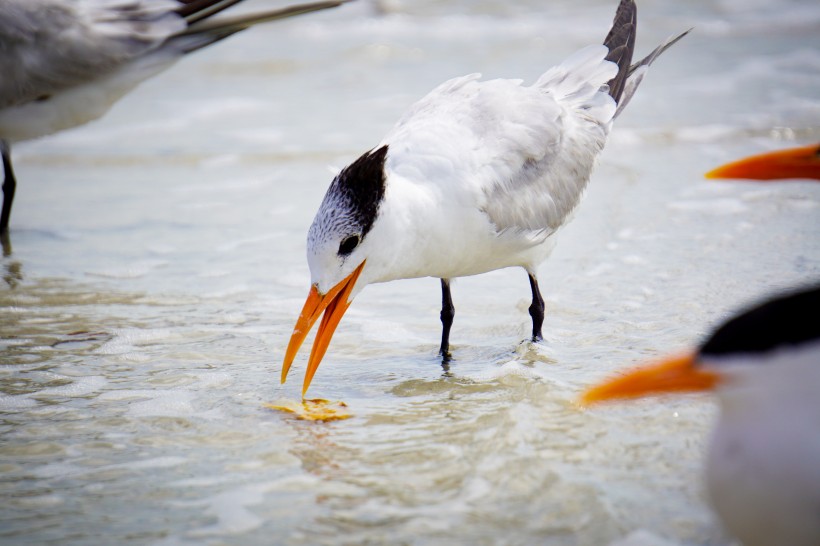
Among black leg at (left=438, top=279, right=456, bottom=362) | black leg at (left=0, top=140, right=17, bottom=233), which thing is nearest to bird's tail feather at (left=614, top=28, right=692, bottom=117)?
black leg at (left=438, top=279, right=456, bottom=362)

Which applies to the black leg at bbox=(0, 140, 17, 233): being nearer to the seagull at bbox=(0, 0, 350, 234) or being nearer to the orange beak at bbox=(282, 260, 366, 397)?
the seagull at bbox=(0, 0, 350, 234)

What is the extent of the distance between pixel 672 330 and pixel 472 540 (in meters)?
2.13

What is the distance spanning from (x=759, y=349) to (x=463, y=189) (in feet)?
6.66

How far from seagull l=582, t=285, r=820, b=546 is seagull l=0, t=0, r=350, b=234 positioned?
466 centimetres

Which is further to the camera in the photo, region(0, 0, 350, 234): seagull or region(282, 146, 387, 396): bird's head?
region(0, 0, 350, 234): seagull

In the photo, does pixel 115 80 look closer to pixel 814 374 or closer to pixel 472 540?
pixel 472 540

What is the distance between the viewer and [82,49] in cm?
638

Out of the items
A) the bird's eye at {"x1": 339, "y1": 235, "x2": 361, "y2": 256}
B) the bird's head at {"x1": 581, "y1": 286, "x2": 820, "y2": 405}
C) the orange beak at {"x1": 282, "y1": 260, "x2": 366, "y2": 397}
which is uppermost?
the bird's head at {"x1": 581, "y1": 286, "x2": 820, "y2": 405}

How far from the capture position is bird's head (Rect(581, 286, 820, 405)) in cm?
212

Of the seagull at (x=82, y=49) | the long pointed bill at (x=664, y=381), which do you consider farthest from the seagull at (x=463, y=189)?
the seagull at (x=82, y=49)

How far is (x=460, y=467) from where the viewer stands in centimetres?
310

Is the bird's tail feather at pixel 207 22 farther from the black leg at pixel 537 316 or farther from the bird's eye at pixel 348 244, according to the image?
the bird's eye at pixel 348 244

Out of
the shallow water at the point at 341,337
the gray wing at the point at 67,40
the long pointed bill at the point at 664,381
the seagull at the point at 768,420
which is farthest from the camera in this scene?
the gray wing at the point at 67,40

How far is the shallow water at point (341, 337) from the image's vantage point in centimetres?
287
